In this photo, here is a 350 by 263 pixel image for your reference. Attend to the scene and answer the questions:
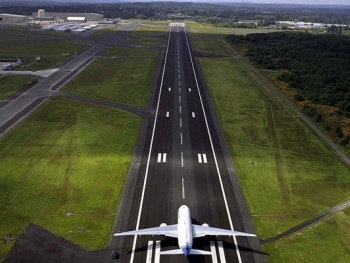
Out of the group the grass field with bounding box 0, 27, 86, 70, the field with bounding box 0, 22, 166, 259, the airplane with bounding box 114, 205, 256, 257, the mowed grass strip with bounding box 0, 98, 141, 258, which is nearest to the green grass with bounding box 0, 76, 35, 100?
the grass field with bounding box 0, 27, 86, 70

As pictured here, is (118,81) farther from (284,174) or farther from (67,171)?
(284,174)

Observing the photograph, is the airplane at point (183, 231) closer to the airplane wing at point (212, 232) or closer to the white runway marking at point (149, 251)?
the airplane wing at point (212, 232)

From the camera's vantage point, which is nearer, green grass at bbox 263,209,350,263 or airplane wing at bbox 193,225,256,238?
airplane wing at bbox 193,225,256,238

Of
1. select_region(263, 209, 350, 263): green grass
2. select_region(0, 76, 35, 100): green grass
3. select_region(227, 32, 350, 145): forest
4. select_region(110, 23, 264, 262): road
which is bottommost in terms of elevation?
select_region(263, 209, 350, 263): green grass

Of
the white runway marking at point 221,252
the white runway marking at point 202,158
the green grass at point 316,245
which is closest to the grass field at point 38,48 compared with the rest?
the white runway marking at point 202,158

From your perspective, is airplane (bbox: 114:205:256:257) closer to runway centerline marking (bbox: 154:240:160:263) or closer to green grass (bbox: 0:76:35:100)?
runway centerline marking (bbox: 154:240:160:263)

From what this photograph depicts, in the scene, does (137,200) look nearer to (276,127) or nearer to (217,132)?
(217,132)

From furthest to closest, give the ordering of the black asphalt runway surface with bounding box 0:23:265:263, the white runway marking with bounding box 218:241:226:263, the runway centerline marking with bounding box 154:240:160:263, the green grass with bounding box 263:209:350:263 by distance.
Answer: the green grass with bounding box 263:209:350:263
the black asphalt runway surface with bounding box 0:23:265:263
the white runway marking with bounding box 218:241:226:263
the runway centerline marking with bounding box 154:240:160:263
